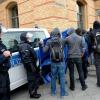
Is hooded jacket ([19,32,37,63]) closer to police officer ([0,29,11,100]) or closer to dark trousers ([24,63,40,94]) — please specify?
dark trousers ([24,63,40,94])

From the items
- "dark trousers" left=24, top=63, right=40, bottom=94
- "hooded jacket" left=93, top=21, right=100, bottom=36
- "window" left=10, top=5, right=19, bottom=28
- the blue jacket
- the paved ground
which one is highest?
"window" left=10, top=5, right=19, bottom=28

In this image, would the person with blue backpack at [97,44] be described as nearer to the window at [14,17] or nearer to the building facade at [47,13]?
the building facade at [47,13]

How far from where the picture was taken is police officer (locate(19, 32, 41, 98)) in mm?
6996

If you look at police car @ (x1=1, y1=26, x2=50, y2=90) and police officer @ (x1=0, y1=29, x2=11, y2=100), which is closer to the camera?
police officer @ (x1=0, y1=29, x2=11, y2=100)

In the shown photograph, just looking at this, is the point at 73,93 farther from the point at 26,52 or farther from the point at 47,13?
the point at 47,13

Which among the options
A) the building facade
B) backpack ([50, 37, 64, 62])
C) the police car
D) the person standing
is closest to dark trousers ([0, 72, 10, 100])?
the police car

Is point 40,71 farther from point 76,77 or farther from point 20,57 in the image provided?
point 76,77

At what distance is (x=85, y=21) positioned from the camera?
53.3 ft

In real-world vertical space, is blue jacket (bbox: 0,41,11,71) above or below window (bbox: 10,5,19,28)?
below

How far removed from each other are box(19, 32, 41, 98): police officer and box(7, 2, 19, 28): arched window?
26.1 ft

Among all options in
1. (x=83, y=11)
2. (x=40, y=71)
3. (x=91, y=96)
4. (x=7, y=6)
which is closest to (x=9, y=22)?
(x=7, y=6)

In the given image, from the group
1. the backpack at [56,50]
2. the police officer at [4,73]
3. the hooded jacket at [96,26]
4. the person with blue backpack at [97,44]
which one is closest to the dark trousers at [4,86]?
the police officer at [4,73]

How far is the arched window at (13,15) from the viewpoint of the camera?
15.0 metres

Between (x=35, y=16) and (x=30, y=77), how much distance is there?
231 inches
